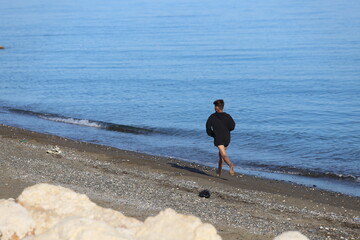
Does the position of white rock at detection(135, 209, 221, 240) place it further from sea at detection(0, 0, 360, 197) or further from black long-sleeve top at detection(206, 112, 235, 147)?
sea at detection(0, 0, 360, 197)

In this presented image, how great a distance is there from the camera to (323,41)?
4950cm

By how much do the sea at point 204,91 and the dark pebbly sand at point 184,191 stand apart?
1.72 m

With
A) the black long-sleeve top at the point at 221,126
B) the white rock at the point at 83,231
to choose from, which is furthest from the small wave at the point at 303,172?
the white rock at the point at 83,231

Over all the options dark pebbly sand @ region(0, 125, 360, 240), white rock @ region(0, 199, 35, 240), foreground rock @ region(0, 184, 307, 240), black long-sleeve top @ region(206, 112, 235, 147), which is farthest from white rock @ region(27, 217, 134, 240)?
black long-sleeve top @ region(206, 112, 235, 147)

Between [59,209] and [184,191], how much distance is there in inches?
263

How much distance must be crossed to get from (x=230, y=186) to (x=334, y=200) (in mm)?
2297

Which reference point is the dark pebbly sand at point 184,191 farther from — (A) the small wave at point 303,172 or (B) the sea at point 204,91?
(B) the sea at point 204,91

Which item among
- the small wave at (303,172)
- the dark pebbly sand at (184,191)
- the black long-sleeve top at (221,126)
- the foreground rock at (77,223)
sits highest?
the foreground rock at (77,223)

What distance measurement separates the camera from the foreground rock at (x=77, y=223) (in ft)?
16.7

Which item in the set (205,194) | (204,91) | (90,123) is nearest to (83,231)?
(205,194)

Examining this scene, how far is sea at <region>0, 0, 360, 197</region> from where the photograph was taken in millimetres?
19203

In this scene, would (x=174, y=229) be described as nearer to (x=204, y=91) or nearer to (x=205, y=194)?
(x=205, y=194)

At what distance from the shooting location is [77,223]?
17.0 ft

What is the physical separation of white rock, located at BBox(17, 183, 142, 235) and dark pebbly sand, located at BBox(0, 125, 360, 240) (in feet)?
11.0
